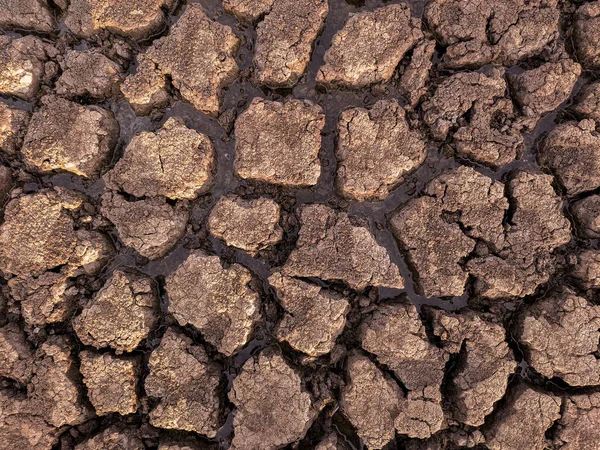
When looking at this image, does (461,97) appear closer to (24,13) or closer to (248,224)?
(248,224)

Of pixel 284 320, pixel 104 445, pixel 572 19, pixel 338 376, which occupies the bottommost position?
pixel 104 445

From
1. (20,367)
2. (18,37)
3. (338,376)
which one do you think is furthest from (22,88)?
(338,376)

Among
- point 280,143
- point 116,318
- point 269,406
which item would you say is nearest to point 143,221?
point 116,318

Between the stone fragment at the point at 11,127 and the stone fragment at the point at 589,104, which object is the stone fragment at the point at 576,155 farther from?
the stone fragment at the point at 11,127

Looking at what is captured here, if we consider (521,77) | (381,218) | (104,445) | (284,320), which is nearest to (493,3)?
(521,77)

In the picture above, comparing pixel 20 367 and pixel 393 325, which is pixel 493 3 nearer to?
pixel 393 325

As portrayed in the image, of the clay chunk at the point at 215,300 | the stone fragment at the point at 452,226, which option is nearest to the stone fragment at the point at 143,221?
the clay chunk at the point at 215,300

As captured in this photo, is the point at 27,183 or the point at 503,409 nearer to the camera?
the point at 503,409

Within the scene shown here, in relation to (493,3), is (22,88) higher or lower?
lower
